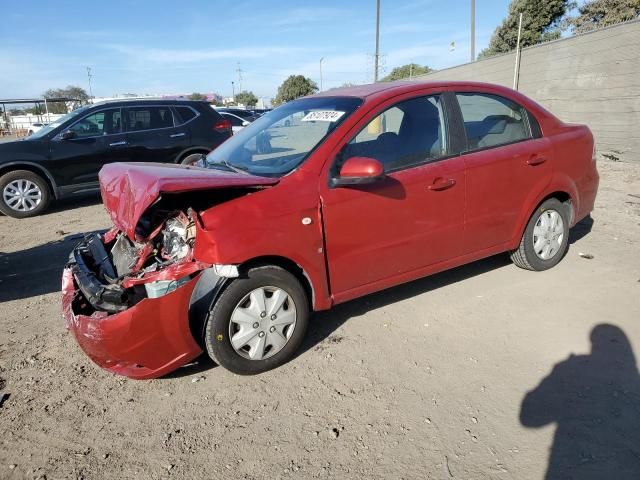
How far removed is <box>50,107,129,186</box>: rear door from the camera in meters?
7.57

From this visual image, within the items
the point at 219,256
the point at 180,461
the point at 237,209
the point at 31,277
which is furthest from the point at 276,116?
the point at 31,277

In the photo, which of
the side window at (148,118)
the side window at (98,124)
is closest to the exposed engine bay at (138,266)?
the side window at (98,124)

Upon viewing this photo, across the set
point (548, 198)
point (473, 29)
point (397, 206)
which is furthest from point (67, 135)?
point (473, 29)

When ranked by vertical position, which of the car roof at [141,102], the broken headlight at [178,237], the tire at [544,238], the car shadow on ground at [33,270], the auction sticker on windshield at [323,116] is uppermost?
the car roof at [141,102]

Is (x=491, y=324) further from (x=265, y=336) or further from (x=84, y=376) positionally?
(x=84, y=376)

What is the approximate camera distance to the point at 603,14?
91.8 ft

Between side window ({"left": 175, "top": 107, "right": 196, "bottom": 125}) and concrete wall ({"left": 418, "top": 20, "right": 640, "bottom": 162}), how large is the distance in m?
9.05

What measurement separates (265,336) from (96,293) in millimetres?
1057

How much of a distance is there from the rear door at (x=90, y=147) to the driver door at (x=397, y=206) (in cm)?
593

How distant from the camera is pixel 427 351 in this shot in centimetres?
324

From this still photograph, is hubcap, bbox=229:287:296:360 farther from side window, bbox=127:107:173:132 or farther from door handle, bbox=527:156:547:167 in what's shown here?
side window, bbox=127:107:173:132

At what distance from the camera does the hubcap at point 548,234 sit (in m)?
4.25

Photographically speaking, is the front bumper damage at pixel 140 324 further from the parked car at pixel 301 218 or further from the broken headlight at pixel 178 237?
the broken headlight at pixel 178 237

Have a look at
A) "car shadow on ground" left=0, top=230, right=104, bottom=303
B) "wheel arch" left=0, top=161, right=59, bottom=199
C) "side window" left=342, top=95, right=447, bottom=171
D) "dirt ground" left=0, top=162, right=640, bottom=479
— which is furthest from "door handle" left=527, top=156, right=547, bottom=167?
"wheel arch" left=0, top=161, right=59, bottom=199
